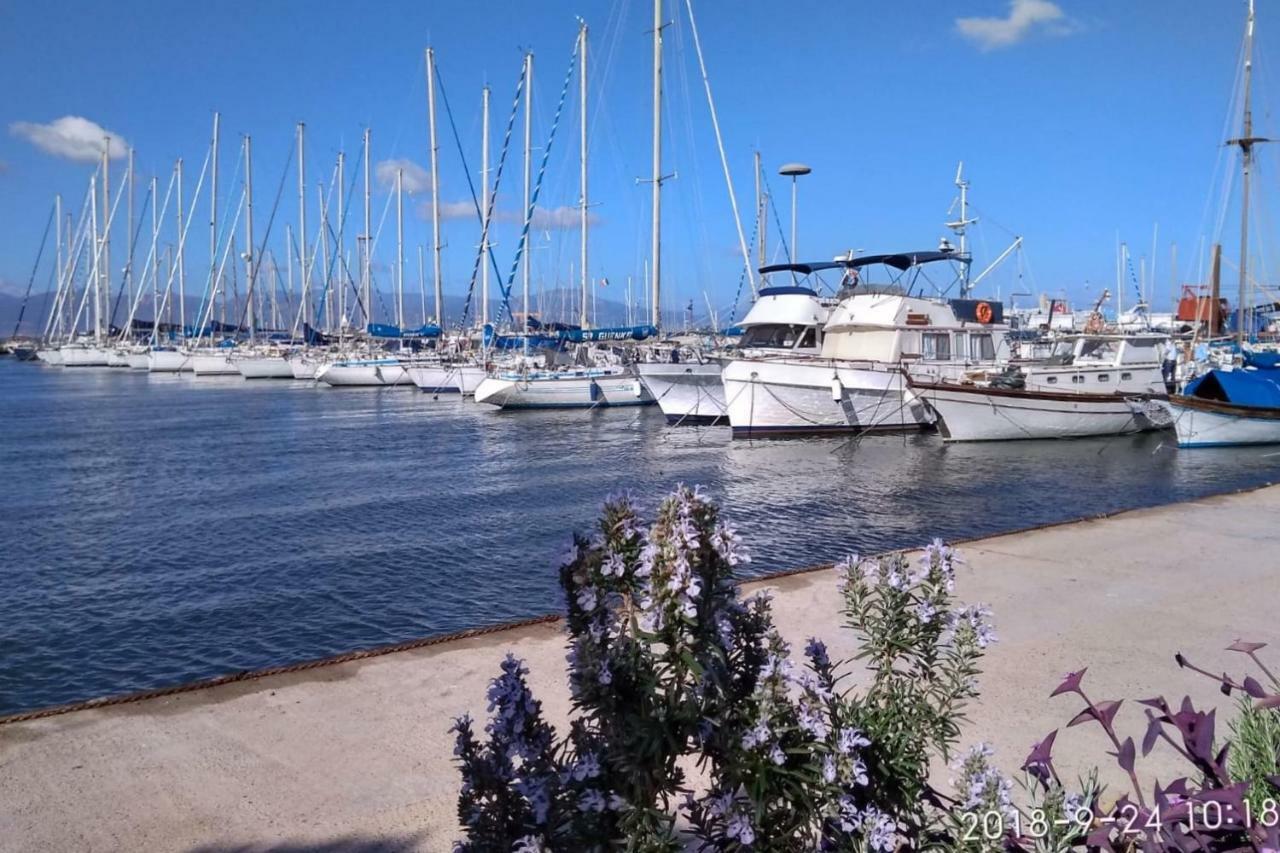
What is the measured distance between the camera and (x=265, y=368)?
6888 centimetres

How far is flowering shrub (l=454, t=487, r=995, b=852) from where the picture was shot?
9.11 ft

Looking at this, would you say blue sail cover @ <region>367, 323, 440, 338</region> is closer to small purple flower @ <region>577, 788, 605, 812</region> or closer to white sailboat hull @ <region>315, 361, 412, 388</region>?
white sailboat hull @ <region>315, 361, 412, 388</region>

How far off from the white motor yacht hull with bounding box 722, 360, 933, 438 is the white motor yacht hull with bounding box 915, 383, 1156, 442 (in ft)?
4.43

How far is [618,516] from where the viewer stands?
9.46 ft

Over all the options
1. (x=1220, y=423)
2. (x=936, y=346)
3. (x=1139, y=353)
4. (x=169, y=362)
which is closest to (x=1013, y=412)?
(x=936, y=346)

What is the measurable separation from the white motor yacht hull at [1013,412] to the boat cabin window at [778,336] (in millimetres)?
4964

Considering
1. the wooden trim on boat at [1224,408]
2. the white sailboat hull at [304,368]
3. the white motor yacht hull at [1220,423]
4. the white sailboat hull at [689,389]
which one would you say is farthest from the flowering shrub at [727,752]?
the white sailboat hull at [304,368]

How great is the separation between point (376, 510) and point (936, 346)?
19248 millimetres

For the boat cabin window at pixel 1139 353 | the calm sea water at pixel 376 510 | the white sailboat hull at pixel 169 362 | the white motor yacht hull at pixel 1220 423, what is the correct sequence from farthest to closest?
the white sailboat hull at pixel 169 362
the boat cabin window at pixel 1139 353
the white motor yacht hull at pixel 1220 423
the calm sea water at pixel 376 510

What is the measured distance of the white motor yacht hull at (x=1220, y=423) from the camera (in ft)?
83.5

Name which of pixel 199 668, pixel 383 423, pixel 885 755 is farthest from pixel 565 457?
pixel 885 755

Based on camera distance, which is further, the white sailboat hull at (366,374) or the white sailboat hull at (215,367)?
the white sailboat hull at (215,367)

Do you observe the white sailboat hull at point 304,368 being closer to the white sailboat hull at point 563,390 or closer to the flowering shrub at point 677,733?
the white sailboat hull at point 563,390

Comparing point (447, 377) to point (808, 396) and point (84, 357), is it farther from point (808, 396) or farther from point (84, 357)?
point (84, 357)
